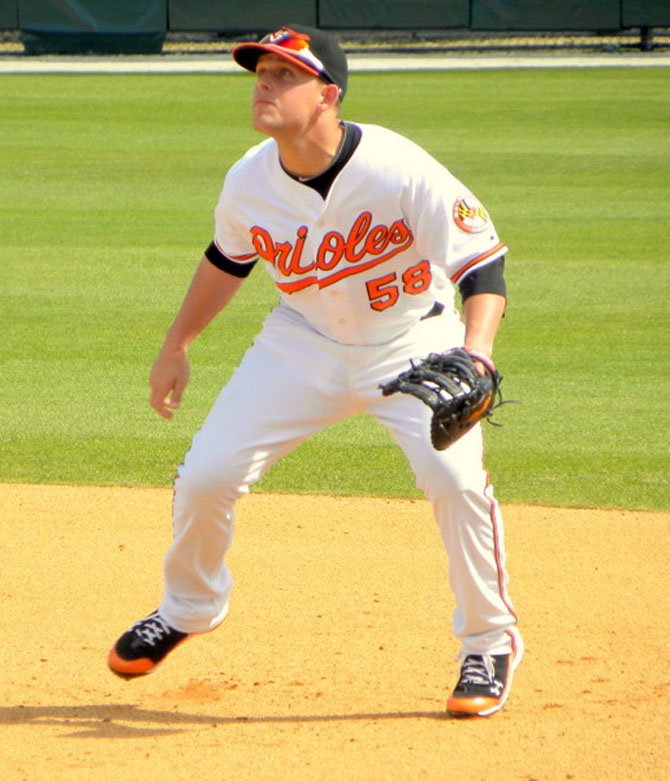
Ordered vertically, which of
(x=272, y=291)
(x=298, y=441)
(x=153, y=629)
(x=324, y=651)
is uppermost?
(x=298, y=441)

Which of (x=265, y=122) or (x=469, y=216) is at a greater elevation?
(x=265, y=122)

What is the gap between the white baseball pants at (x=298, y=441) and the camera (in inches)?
141

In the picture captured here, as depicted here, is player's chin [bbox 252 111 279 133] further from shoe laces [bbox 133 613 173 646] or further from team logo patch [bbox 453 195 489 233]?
shoe laces [bbox 133 613 173 646]

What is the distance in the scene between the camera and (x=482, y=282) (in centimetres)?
357

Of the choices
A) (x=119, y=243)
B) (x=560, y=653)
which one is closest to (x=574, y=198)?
(x=119, y=243)

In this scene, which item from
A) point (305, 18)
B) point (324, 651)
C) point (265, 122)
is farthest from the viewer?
point (305, 18)

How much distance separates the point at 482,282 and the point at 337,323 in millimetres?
424

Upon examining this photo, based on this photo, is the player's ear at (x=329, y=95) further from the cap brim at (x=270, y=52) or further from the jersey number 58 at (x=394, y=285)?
the jersey number 58 at (x=394, y=285)

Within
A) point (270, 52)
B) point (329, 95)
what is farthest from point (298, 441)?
point (270, 52)

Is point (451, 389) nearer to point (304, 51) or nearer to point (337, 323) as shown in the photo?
point (337, 323)

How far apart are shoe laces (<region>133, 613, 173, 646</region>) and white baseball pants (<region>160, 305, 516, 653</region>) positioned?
0.03 meters

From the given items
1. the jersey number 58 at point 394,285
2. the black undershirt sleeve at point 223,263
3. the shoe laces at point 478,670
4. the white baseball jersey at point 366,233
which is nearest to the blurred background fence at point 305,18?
the black undershirt sleeve at point 223,263

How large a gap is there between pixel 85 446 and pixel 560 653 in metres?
3.04

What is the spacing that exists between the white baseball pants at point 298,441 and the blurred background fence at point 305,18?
20.5 metres
